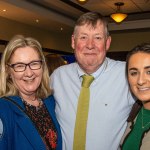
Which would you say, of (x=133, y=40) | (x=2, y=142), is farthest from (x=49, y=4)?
(x=2, y=142)

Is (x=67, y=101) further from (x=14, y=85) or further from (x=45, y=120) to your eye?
(x=14, y=85)

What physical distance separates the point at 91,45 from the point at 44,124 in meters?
0.60

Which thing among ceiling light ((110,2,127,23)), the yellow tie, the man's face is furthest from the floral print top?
ceiling light ((110,2,127,23))

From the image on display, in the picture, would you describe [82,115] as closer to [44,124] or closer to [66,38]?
[44,124]

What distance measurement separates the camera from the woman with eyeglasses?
1.56m

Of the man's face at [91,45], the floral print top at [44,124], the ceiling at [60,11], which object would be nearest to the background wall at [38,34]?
the ceiling at [60,11]

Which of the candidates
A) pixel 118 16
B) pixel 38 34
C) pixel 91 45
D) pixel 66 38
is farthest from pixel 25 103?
pixel 66 38

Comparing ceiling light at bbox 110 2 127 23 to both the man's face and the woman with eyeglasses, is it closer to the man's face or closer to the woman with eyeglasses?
the man's face

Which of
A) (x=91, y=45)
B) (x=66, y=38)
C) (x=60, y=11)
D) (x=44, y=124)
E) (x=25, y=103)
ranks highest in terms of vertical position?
(x=60, y=11)

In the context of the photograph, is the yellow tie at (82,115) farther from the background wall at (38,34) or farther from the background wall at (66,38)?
the background wall at (66,38)

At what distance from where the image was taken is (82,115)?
6.11 feet

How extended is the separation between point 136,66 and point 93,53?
0.41m

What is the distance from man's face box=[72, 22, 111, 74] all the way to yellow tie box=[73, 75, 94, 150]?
0.33ft

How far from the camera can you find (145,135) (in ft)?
4.90
